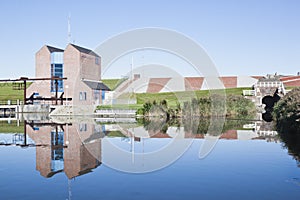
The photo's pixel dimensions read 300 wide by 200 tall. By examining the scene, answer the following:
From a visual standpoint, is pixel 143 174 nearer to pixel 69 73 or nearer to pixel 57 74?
pixel 69 73

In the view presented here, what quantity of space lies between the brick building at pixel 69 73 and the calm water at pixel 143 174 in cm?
2508

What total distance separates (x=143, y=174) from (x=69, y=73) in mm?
30802

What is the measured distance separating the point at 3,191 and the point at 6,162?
297cm

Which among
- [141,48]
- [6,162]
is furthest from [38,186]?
[141,48]

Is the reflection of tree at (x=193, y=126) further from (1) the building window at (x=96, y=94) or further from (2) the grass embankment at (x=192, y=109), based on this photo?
(1) the building window at (x=96, y=94)

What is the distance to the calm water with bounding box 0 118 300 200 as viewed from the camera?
18.4ft

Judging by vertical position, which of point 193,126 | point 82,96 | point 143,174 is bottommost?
point 143,174

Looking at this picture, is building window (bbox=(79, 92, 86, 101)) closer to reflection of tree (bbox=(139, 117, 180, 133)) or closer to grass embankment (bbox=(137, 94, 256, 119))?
grass embankment (bbox=(137, 94, 256, 119))

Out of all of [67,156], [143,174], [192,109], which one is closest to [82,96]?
[192,109]

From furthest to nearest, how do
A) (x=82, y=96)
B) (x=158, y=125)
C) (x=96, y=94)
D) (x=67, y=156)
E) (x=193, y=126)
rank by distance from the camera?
(x=96, y=94)
(x=82, y=96)
(x=158, y=125)
(x=193, y=126)
(x=67, y=156)

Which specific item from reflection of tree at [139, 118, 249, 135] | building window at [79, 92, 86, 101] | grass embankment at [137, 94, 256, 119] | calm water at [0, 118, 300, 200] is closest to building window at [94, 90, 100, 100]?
building window at [79, 92, 86, 101]

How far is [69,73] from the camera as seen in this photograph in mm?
36688

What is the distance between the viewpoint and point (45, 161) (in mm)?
8352

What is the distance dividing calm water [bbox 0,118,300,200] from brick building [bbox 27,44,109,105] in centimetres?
2508
